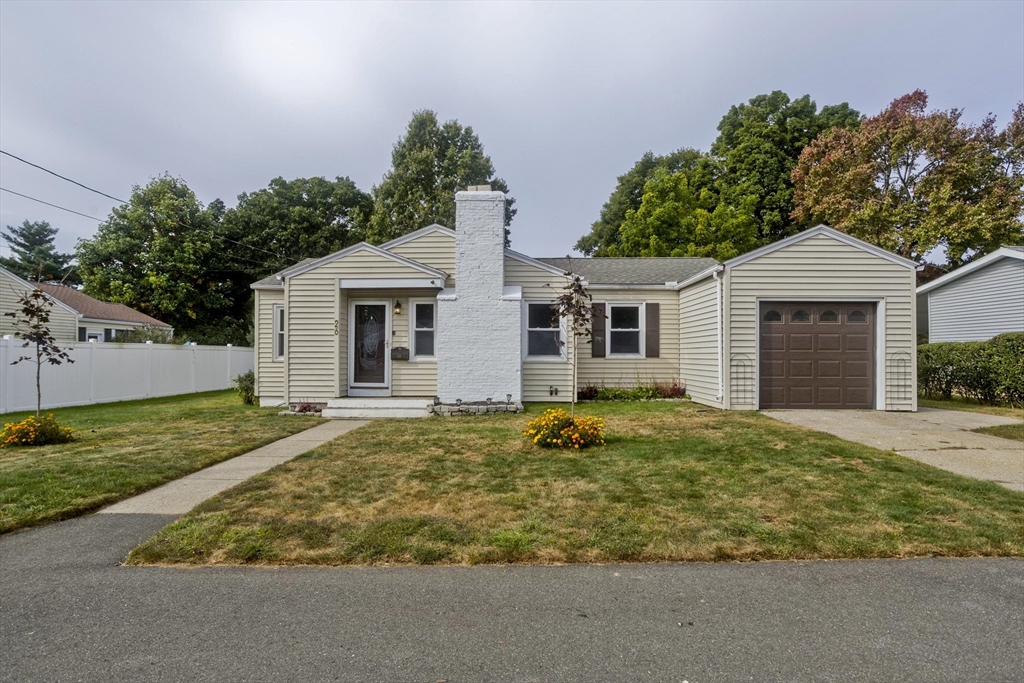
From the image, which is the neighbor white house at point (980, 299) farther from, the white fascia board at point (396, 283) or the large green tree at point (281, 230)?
the large green tree at point (281, 230)

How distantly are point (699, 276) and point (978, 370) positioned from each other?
7.40 meters

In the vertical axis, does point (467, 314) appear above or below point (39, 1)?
below

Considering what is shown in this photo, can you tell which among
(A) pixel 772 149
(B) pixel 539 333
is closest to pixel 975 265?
(B) pixel 539 333

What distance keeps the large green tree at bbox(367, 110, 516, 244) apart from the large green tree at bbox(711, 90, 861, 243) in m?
15.2

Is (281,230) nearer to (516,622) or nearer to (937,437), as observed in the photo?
(937,437)

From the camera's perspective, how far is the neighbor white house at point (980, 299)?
52.4 ft

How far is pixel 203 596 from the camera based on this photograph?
3400 millimetres

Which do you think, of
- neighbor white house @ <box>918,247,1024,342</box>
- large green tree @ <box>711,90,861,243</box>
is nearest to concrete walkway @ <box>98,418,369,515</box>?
neighbor white house @ <box>918,247,1024,342</box>

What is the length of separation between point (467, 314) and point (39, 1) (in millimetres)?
11170

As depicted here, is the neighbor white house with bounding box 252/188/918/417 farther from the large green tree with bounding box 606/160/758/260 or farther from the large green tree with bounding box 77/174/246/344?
the large green tree with bounding box 77/174/246/344

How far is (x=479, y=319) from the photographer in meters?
11.9

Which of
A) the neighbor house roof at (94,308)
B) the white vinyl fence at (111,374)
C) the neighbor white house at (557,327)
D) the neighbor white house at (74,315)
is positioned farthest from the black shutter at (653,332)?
the neighbor house roof at (94,308)

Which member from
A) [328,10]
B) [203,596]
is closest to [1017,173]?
[328,10]

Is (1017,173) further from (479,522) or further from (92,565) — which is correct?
(92,565)
